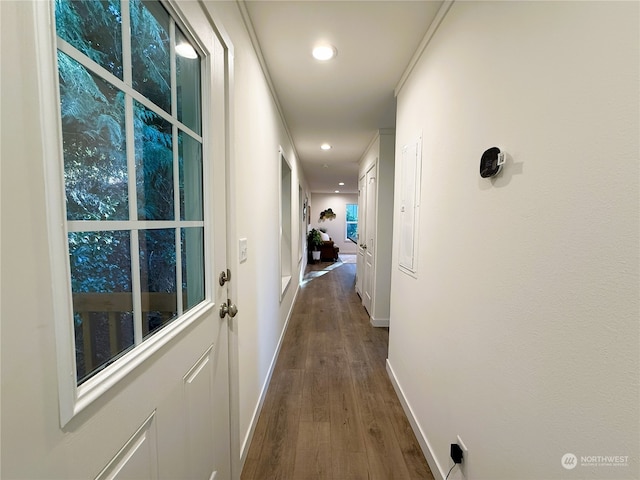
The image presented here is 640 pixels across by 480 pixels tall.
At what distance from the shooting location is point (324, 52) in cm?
173

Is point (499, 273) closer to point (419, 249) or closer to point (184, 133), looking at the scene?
point (419, 249)

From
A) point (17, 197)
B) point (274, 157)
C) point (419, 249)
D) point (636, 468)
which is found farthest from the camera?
point (274, 157)

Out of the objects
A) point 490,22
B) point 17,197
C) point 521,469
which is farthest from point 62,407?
point 490,22

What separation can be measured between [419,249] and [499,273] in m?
0.73

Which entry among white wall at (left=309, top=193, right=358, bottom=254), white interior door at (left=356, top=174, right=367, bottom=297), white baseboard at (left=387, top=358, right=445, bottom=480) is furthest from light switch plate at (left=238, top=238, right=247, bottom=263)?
white wall at (left=309, top=193, right=358, bottom=254)

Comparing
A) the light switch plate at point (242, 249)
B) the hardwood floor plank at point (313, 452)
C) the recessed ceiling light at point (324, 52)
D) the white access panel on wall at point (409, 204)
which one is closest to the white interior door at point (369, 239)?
the white access panel on wall at point (409, 204)

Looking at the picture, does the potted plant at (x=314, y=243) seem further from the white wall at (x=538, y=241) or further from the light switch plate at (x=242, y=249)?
the white wall at (x=538, y=241)

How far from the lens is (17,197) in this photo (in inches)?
15.0

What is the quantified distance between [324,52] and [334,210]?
878 cm

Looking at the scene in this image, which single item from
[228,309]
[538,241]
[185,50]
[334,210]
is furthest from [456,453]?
[334,210]

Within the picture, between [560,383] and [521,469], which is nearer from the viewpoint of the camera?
[560,383]

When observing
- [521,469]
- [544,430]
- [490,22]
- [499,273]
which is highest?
[490,22]

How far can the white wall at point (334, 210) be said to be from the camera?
10.4 m

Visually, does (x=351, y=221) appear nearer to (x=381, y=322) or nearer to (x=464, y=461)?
(x=381, y=322)
